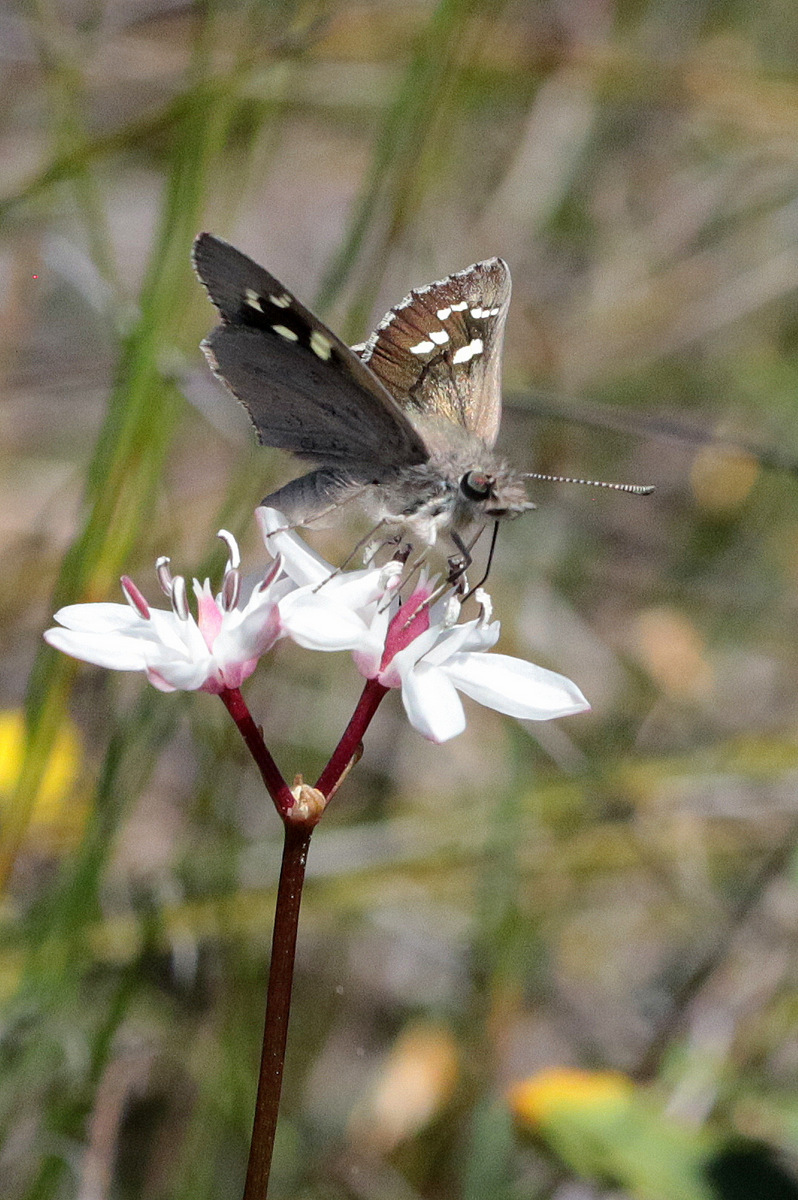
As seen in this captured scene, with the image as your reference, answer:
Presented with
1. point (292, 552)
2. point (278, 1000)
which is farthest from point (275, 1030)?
point (292, 552)

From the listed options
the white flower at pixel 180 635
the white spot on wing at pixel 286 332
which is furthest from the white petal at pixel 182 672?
the white spot on wing at pixel 286 332

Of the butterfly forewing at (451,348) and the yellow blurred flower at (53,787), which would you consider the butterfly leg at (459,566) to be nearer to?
the butterfly forewing at (451,348)

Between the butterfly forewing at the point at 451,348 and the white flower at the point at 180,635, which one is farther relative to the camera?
the butterfly forewing at the point at 451,348

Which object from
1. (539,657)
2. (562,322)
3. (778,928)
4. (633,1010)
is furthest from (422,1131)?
(562,322)

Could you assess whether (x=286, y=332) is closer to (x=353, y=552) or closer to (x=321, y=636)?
(x=353, y=552)

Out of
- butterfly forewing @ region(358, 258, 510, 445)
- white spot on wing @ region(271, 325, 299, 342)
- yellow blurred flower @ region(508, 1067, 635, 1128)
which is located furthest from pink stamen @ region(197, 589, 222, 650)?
yellow blurred flower @ region(508, 1067, 635, 1128)

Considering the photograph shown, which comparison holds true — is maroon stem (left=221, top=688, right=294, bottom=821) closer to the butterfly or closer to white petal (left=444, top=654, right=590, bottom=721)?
white petal (left=444, top=654, right=590, bottom=721)

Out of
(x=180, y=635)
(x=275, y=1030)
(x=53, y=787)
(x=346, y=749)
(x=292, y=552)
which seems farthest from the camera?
(x=53, y=787)
